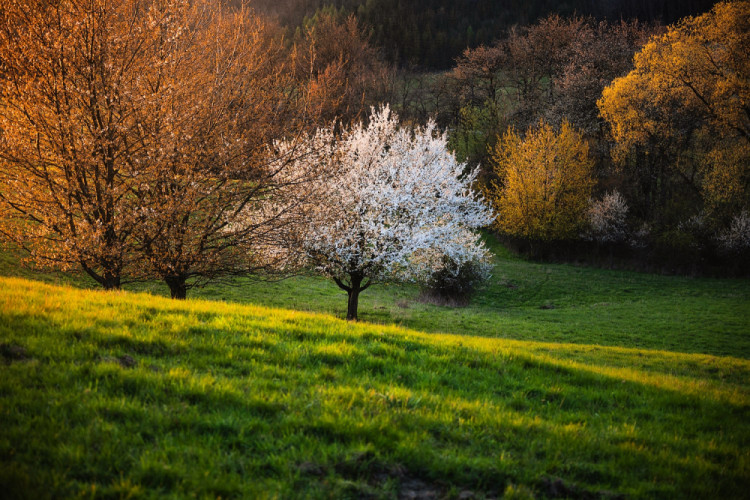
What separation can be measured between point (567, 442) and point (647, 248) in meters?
47.2

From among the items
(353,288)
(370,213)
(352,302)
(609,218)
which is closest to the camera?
(370,213)

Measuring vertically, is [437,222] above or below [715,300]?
above

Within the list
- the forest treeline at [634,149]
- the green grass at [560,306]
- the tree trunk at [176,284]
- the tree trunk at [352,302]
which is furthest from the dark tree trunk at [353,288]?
the forest treeline at [634,149]

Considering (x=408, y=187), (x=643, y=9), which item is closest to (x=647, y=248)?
(x=408, y=187)

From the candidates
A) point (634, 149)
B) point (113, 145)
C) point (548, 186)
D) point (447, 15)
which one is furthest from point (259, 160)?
point (447, 15)

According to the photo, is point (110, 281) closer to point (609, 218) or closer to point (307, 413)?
point (307, 413)

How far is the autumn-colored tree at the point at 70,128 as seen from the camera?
31.3ft

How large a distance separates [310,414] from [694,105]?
48.6 m

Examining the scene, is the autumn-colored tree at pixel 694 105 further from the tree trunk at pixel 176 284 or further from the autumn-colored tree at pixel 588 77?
the tree trunk at pixel 176 284

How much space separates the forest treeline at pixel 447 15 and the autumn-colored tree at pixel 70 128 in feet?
289

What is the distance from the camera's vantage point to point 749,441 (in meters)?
5.91

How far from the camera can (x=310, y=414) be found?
4.80 m

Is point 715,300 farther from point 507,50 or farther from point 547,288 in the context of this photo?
point 507,50

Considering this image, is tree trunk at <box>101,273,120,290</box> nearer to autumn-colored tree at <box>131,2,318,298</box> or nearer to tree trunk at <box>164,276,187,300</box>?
autumn-colored tree at <box>131,2,318,298</box>
